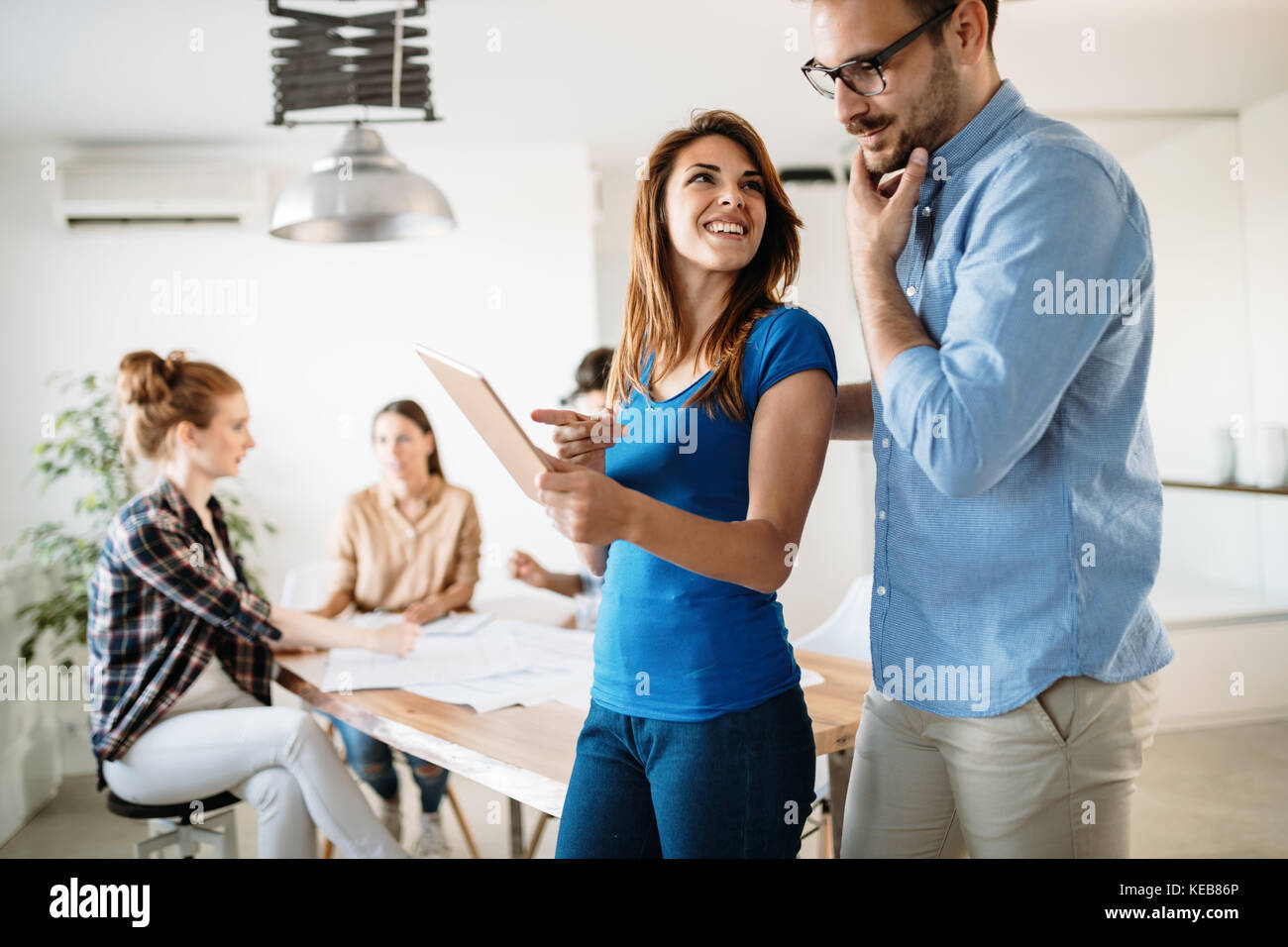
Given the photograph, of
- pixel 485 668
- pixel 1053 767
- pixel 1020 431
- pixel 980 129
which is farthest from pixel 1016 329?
pixel 485 668

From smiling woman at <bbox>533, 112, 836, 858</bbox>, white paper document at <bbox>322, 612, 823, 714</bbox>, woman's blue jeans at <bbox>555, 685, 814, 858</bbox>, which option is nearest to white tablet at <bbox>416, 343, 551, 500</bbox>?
smiling woman at <bbox>533, 112, 836, 858</bbox>

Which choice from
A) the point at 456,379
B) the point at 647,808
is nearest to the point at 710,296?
the point at 456,379

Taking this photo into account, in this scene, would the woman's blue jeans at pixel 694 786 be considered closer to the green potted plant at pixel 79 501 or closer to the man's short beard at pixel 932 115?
the man's short beard at pixel 932 115

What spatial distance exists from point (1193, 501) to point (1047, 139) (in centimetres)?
419

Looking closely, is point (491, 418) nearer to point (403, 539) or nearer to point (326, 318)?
point (403, 539)

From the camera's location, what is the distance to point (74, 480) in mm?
4359

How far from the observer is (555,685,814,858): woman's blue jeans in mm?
1139

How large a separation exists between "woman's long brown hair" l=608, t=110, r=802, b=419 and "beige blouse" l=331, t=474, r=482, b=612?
1.87 metres

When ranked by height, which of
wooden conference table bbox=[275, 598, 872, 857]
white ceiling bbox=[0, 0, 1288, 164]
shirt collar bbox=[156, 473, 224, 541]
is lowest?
wooden conference table bbox=[275, 598, 872, 857]

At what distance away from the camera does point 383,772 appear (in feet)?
9.46

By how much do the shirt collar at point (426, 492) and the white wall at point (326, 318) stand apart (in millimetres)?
1403

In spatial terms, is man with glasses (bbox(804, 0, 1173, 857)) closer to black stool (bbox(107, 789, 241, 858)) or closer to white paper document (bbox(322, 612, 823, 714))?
white paper document (bbox(322, 612, 823, 714))

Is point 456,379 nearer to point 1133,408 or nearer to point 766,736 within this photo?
point 766,736
